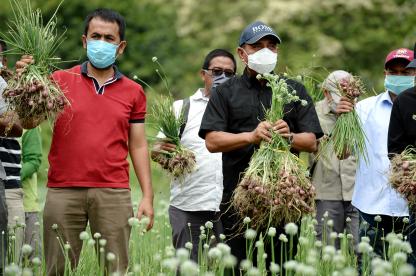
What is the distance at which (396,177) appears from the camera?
6996 millimetres

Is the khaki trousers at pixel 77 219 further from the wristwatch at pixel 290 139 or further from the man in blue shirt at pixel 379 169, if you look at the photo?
the man in blue shirt at pixel 379 169

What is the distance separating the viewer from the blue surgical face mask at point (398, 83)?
894 cm

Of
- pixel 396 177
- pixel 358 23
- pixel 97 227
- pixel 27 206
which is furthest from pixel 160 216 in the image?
pixel 358 23

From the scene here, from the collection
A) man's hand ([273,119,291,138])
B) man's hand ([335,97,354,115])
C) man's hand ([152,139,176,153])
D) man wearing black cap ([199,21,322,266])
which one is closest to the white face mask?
man wearing black cap ([199,21,322,266])

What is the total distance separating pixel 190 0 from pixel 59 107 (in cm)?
2407

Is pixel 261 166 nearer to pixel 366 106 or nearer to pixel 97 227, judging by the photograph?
pixel 97 227

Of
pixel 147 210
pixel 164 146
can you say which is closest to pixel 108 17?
pixel 147 210

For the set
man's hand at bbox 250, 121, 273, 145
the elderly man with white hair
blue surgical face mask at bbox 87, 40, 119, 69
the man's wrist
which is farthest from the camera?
the elderly man with white hair

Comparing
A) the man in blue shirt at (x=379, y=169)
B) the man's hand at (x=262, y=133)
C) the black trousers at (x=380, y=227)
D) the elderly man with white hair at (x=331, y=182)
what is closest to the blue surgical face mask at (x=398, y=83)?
the man in blue shirt at (x=379, y=169)

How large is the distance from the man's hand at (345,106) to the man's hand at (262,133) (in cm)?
124

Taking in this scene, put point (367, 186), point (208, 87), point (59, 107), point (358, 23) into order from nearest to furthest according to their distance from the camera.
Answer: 1. point (59, 107)
2. point (367, 186)
3. point (208, 87)
4. point (358, 23)

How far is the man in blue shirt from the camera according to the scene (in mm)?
8430

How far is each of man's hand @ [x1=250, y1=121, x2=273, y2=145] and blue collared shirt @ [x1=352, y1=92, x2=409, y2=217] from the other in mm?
1487

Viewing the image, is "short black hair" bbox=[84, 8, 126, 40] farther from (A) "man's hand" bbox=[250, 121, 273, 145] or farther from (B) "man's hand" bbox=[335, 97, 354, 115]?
(B) "man's hand" bbox=[335, 97, 354, 115]
